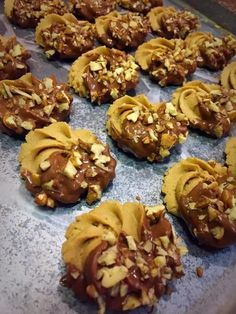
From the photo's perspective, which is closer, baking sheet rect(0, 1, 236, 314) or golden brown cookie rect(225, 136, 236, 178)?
baking sheet rect(0, 1, 236, 314)

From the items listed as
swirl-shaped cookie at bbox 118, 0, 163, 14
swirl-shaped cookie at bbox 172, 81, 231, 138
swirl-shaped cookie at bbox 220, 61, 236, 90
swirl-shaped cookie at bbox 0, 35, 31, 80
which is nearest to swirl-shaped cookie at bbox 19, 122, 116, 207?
swirl-shaped cookie at bbox 0, 35, 31, 80

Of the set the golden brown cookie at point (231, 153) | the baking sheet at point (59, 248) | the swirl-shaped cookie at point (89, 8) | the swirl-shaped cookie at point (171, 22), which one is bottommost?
the baking sheet at point (59, 248)

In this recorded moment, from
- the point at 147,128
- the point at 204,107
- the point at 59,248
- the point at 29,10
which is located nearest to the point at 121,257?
the point at 59,248

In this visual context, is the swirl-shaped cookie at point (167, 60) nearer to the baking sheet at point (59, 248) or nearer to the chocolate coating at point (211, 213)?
the baking sheet at point (59, 248)

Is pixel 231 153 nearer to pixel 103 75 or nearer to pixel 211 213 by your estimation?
pixel 211 213

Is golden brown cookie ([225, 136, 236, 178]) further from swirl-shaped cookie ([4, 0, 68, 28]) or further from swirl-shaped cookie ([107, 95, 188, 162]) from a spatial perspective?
swirl-shaped cookie ([4, 0, 68, 28])

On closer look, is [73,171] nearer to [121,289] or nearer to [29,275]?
[29,275]

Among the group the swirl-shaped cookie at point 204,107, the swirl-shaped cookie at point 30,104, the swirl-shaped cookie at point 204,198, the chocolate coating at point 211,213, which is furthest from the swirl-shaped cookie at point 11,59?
the chocolate coating at point 211,213
